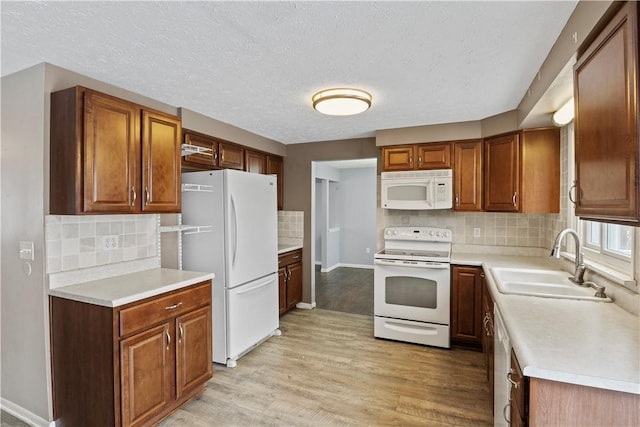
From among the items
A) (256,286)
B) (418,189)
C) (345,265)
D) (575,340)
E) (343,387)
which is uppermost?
(418,189)

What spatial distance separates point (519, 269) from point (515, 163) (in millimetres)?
1007

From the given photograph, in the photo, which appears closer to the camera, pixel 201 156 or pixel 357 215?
pixel 201 156

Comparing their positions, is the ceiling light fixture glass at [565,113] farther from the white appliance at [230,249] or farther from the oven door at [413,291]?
the white appliance at [230,249]

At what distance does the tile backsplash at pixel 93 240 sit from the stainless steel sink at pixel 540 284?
8.76 feet

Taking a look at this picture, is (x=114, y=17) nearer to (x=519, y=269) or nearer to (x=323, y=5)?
(x=323, y=5)

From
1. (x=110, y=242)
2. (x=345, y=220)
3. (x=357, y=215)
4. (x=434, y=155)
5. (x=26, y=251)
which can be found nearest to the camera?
(x=26, y=251)

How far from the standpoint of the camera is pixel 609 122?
3.81 ft

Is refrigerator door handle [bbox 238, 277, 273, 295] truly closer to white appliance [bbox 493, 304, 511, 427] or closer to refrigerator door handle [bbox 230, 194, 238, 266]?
refrigerator door handle [bbox 230, 194, 238, 266]

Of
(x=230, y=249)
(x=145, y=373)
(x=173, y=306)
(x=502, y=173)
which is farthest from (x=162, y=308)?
(x=502, y=173)

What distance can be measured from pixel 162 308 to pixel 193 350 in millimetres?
455

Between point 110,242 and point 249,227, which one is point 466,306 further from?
point 110,242

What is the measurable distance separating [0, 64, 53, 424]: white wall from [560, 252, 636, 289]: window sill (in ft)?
10.7

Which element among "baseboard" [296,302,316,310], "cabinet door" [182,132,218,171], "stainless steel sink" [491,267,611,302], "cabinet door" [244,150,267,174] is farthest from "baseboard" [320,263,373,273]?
"stainless steel sink" [491,267,611,302]

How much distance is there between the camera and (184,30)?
159cm
